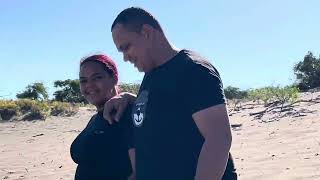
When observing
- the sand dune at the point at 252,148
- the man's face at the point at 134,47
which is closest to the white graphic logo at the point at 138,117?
the man's face at the point at 134,47

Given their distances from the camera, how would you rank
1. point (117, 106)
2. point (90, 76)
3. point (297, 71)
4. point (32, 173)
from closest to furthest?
point (117, 106)
point (90, 76)
point (32, 173)
point (297, 71)

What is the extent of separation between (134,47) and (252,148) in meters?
5.44

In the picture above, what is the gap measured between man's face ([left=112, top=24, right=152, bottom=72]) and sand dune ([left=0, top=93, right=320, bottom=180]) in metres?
3.14

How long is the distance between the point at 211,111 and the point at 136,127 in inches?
16.3

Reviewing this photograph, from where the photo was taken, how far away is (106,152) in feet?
8.76

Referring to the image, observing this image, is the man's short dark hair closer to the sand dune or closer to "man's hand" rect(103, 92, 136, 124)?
"man's hand" rect(103, 92, 136, 124)

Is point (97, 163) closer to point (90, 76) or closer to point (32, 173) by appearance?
point (90, 76)

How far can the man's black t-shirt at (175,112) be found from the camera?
2.00m

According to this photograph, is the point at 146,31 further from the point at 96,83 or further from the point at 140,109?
the point at 96,83

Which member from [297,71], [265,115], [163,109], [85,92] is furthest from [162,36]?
[297,71]

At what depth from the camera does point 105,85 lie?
2.79 meters

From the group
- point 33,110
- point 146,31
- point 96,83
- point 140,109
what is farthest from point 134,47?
point 33,110

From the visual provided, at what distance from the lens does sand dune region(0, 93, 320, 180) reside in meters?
5.71

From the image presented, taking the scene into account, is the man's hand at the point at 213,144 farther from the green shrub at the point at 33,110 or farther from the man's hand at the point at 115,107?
the green shrub at the point at 33,110
